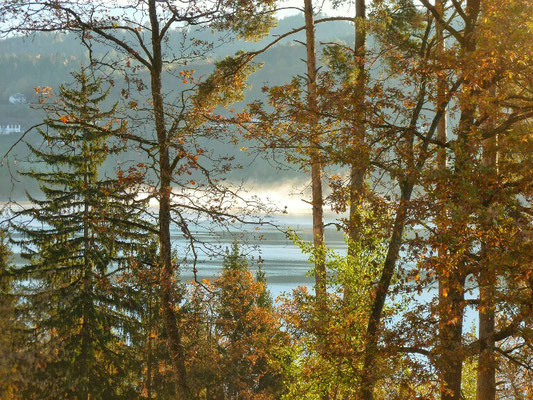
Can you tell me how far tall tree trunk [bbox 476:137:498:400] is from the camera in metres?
8.55

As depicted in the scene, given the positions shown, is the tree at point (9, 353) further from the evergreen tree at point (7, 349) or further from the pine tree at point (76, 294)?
the pine tree at point (76, 294)

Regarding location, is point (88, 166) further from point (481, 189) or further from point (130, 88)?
point (481, 189)

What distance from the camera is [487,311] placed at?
9680 mm

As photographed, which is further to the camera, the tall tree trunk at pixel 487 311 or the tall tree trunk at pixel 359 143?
the tall tree trunk at pixel 359 143

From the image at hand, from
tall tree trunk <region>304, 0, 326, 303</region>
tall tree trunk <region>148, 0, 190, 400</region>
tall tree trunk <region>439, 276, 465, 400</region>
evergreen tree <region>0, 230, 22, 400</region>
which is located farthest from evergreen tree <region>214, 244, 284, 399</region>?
tall tree trunk <region>439, 276, 465, 400</region>

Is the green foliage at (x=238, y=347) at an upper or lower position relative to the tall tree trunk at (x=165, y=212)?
lower

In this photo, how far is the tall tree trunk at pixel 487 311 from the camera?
→ 336 inches

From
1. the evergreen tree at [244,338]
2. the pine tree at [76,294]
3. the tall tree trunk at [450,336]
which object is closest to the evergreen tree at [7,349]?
the pine tree at [76,294]

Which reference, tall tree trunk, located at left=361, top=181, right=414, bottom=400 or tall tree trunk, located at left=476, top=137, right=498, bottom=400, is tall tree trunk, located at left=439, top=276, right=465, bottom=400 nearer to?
tall tree trunk, located at left=476, top=137, right=498, bottom=400

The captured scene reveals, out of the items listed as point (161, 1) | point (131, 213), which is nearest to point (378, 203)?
point (131, 213)

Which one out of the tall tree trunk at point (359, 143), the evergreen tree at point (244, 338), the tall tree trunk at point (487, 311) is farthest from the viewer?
the evergreen tree at point (244, 338)

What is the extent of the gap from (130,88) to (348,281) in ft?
25.3

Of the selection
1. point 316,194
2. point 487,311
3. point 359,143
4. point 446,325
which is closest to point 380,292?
point 446,325

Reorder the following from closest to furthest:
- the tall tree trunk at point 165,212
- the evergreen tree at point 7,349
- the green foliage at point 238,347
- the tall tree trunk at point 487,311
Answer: the tall tree trunk at point 487,311
the tall tree trunk at point 165,212
the evergreen tree at point 7,349
the green foliage at point 238,347
